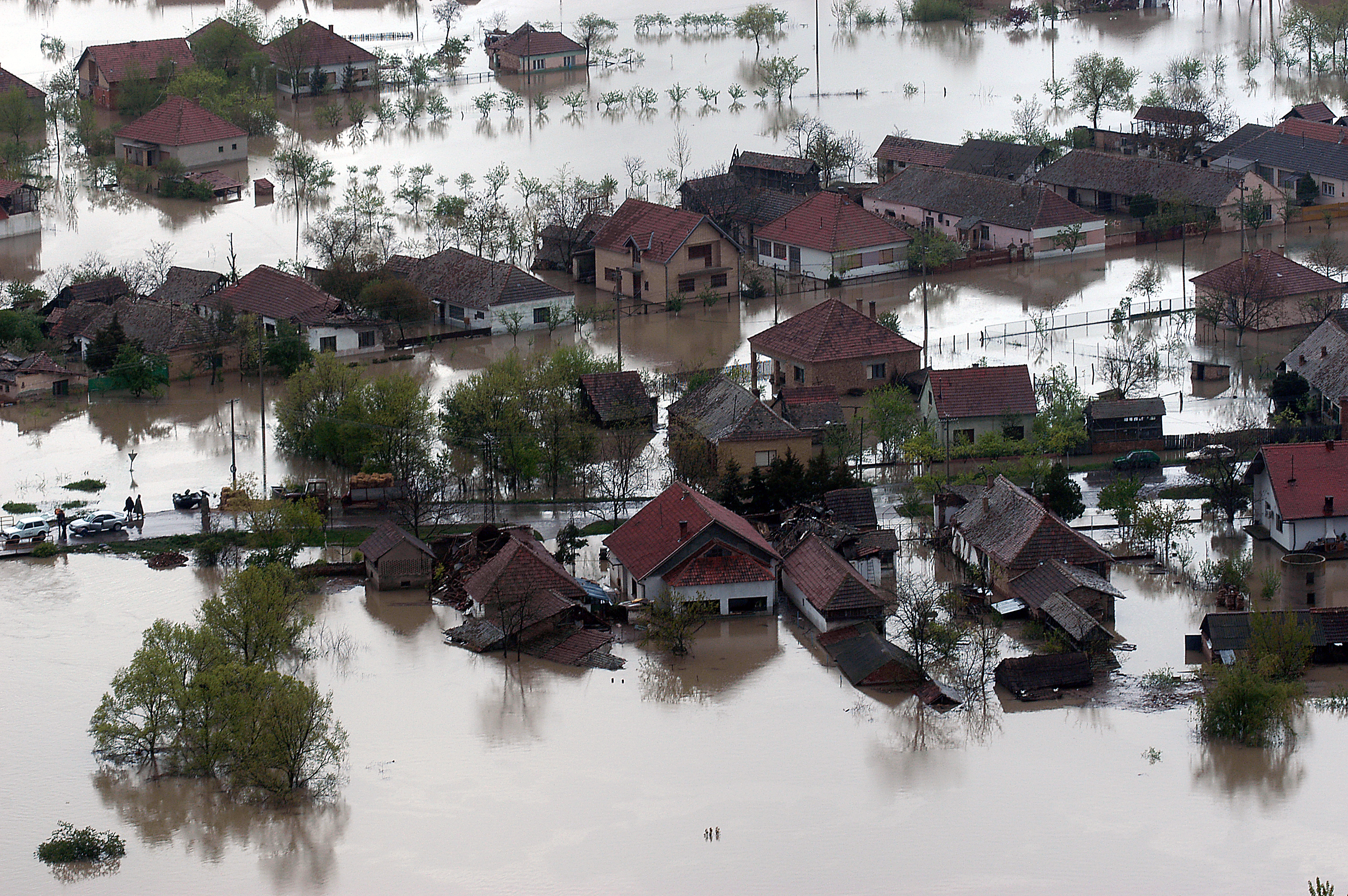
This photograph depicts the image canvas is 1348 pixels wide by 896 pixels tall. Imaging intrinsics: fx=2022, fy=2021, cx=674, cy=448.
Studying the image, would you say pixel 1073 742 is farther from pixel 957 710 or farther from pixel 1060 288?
pixel 1060 288

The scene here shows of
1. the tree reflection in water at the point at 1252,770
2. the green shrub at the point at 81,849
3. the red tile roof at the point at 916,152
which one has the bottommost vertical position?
the green shrub at the point at 81,849

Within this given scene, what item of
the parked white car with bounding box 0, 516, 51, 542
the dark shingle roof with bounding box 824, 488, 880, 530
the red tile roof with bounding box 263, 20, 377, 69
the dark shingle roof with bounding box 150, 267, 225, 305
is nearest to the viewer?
the dark shingle roof with bounding box 824, 488, 880, 530

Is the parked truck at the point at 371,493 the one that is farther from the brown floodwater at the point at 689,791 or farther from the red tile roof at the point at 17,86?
the red tile roof at the point at 17,86

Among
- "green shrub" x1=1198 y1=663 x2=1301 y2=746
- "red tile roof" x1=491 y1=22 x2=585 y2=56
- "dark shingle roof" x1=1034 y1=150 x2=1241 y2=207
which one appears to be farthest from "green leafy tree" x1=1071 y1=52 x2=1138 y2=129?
"green shrub" x1=1198 y1=663 x2=1301 y2=746

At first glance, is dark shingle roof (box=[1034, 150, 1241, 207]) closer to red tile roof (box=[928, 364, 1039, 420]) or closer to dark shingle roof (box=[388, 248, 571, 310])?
dark shingle roof (box=[388, 248, 571, 310])

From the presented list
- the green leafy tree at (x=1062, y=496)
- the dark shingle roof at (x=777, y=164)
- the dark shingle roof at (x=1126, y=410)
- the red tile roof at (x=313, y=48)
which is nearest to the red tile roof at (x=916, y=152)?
the dark shingle roof at (x=777, y=164)

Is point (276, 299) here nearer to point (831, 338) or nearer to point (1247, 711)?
point (831, 338)

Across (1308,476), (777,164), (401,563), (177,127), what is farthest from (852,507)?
(177,127)
